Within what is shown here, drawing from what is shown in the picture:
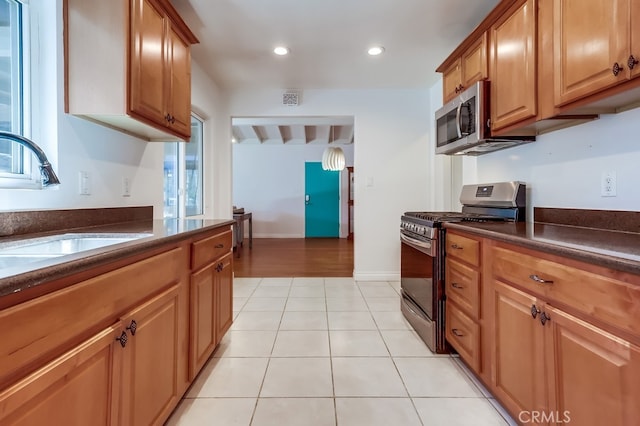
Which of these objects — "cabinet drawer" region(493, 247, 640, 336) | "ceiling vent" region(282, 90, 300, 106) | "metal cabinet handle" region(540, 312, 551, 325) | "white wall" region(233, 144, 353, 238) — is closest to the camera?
"cabinet drawer" region(493, 247, 640, 336)

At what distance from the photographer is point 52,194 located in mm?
1484

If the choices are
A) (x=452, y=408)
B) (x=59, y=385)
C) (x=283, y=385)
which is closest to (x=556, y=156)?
(x=452, y=408)

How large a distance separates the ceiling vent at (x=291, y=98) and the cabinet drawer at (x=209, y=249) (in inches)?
86.3

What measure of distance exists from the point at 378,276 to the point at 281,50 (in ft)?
8.98

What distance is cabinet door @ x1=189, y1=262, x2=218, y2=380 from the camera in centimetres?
158

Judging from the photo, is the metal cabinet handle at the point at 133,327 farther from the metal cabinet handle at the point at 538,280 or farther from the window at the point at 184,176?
the window at the point at 184,176

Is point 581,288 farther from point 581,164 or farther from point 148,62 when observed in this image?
point 148,62

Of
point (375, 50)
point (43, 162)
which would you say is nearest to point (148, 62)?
point (43, 162)

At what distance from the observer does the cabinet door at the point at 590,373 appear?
33.0 inches

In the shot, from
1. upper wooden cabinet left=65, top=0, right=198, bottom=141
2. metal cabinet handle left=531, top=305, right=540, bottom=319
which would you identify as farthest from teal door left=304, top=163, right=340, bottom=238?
metal cabinet handle left=531, top=305, right=540, bottom=319

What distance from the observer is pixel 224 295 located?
2.10 metres

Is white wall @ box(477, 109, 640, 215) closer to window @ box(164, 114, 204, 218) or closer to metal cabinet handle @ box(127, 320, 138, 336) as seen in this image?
metal cabinet handle @ box(127, 320, 138, 336)

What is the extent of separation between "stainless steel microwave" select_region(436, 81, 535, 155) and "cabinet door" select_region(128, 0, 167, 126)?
1.96 meters

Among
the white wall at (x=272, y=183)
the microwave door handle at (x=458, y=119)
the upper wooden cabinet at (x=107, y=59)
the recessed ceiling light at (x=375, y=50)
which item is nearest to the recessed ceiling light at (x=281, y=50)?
the recessed ceiling light at (x=375, y=50)
